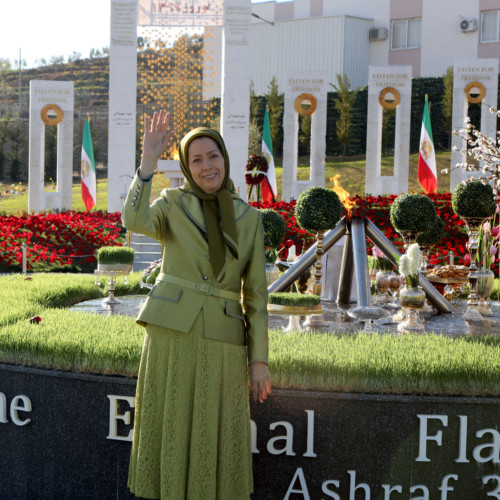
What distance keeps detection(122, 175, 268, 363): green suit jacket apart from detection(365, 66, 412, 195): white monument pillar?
52.0ft

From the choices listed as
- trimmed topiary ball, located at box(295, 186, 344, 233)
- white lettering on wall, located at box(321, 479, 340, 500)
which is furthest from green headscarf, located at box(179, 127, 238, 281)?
trimmed topiary ball, located at box(295, 186, 344, 233)

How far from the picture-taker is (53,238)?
1348 centimetres

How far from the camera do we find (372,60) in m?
33.3

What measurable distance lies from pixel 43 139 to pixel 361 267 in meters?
14.1

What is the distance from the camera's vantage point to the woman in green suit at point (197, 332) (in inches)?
105

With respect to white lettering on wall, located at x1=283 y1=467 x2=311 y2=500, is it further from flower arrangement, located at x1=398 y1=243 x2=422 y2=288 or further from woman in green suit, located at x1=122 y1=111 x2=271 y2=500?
flower arrangement, located at x1=398 y1=243 x2=422 y2=288

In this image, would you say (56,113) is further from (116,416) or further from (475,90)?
(116,416)

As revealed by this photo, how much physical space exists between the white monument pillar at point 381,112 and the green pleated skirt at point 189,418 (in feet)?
52.5

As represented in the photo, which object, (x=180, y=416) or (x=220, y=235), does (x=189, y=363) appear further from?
(x=220, y=235)

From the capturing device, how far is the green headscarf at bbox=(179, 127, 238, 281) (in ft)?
8.93

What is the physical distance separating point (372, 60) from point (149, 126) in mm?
32183

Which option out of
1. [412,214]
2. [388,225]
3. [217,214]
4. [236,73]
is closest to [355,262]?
[412,214]

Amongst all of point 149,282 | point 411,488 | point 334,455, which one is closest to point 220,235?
point 334,455

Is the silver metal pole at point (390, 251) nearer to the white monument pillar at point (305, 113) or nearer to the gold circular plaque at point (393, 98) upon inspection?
the white monument pillar at point (305, 113)
